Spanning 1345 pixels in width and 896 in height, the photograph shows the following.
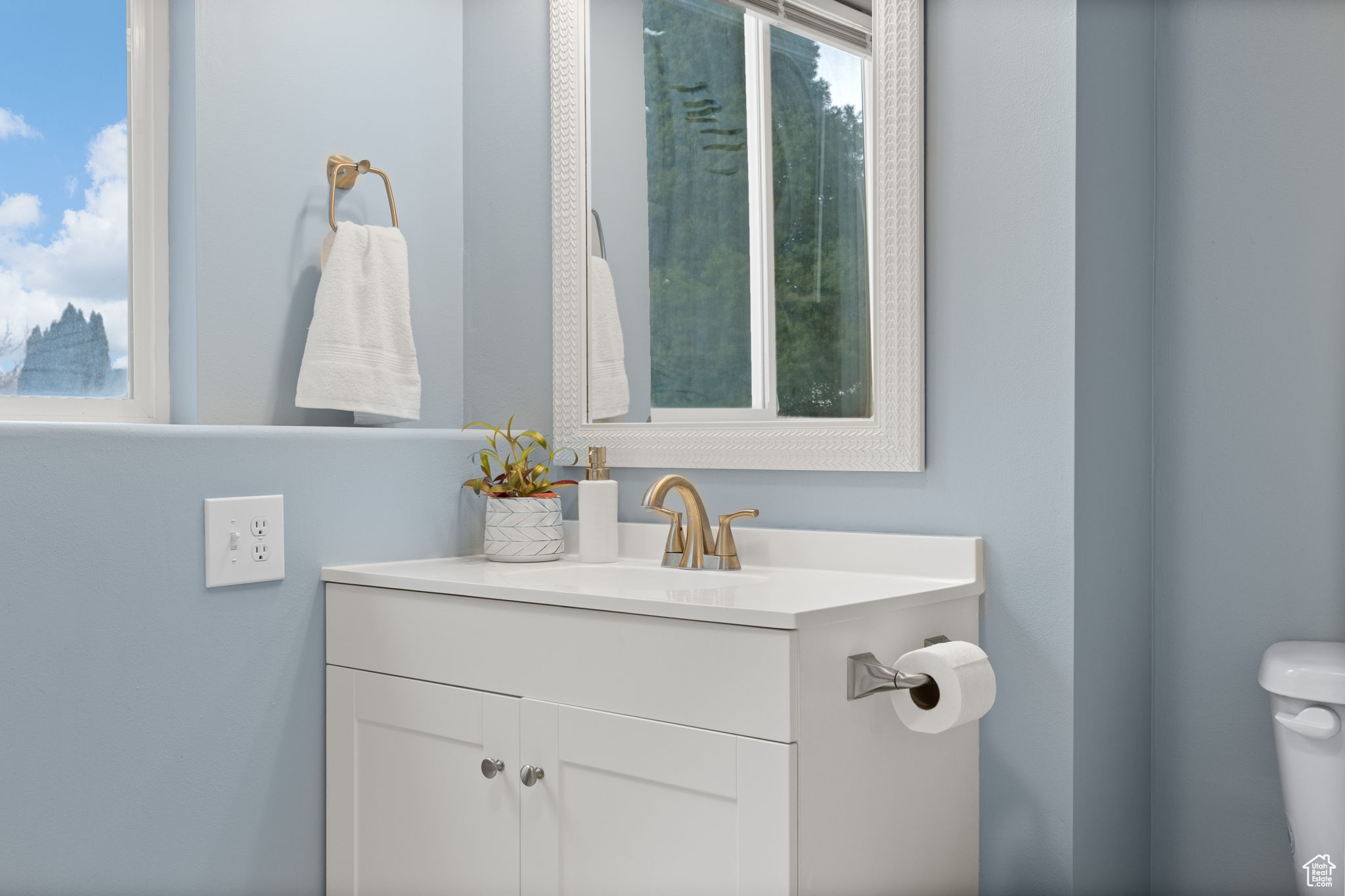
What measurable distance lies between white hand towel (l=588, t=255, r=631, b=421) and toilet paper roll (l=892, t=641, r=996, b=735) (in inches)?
27.7

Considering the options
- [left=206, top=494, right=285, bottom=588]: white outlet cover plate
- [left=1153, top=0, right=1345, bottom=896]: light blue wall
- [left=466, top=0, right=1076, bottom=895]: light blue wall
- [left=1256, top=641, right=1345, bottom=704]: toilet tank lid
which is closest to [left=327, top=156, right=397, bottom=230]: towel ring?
[left=206, top=494, right=285, bottom=588]: white outlet cover plate

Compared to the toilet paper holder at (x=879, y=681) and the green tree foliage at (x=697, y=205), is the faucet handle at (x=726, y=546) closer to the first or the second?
the green tree foliage at (x=697, y=205)

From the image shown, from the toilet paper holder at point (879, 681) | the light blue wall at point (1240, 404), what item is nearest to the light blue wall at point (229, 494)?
the toilet paper holder at point (879, 681)

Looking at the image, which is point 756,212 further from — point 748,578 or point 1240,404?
point 1240,404

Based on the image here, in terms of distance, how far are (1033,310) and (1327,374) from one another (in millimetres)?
426

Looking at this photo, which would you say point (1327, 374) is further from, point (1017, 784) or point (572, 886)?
point (572, 886)

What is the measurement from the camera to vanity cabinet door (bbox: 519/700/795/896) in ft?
3.44

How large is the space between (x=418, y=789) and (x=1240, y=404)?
4.00 feet

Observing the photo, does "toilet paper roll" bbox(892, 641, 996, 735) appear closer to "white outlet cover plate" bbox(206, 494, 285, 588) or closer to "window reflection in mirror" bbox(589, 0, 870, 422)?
"window reflection in mirror" bbox(589, 0, 870, 422)

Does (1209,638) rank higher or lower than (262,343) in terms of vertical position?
lower

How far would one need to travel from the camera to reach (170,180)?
→ 5.11ft

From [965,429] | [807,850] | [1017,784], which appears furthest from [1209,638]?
[807,850]

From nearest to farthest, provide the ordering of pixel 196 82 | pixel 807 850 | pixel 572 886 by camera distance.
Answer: pixel 807 850
pixel 572 886
pixel 196 82

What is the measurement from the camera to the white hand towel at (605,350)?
168 cm
